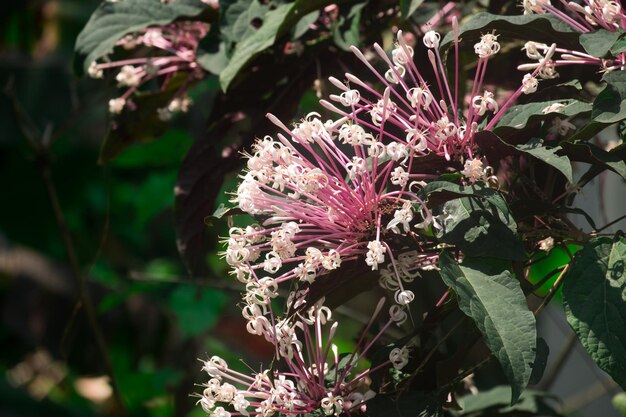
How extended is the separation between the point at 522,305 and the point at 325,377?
0.28m

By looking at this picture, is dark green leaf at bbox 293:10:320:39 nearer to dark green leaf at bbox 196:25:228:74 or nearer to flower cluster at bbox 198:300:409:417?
dark green leaf at bbox 196:25:228:74

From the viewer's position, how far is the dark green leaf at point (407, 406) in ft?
3.02

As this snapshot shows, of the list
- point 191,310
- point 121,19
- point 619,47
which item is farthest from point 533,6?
point 191,310

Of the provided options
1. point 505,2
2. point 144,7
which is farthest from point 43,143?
point 505,2

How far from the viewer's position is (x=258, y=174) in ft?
3.02

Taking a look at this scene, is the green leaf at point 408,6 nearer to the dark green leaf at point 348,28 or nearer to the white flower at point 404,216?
the dark green leaf at point 348,28

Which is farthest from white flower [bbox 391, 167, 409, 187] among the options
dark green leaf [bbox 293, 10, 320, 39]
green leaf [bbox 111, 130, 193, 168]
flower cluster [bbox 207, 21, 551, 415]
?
green leaf [bbox 111, 130, 193, 168]

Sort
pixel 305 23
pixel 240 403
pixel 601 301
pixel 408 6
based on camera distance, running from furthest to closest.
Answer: pixel 305 23, pixel 408 6, pixel 240 403, pixel 601 301

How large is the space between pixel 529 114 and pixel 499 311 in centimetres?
23

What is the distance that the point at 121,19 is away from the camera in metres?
1.37

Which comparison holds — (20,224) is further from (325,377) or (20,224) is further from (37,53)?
(325,377)

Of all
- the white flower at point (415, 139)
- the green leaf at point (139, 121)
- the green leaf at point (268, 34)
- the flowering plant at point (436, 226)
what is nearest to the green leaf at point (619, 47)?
the flowering plant at point (436, 226)

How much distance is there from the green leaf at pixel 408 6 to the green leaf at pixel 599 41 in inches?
10.3

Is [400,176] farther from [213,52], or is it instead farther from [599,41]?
[213,52]
